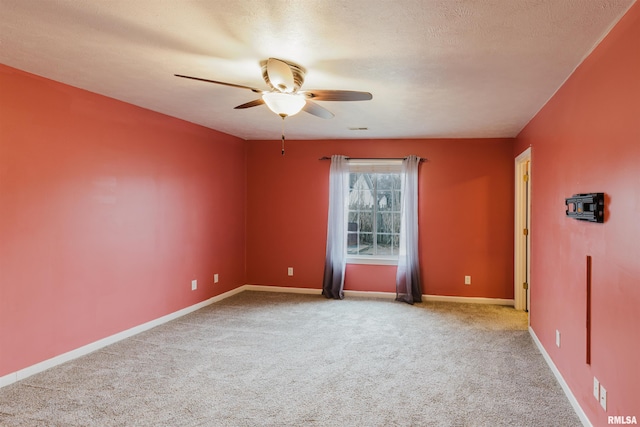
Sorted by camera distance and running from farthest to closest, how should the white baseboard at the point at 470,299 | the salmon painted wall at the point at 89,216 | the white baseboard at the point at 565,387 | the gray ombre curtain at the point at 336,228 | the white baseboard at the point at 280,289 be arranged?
1. the white baseboard at the point at 280,289
2. the gray ombre curtain at the point at 336,228
3. the white baseboard at the point at 470,299
4. the salmon painted wall at the point at 89,216
5. the white baseboard at the point at 565,387

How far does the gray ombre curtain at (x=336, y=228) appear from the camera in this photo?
18.9 ft

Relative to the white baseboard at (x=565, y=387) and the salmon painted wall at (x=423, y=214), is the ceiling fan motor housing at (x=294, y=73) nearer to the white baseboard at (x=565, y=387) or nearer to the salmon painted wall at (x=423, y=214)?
the white baseboard at (x=565, y=387)

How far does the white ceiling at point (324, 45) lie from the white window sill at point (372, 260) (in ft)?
8.66

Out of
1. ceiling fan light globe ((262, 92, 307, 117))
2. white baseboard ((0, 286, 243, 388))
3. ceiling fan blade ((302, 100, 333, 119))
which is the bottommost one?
white baseboard ((0, 286, 243, 388))

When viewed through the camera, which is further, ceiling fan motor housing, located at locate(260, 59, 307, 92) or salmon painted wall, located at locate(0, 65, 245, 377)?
salmon painted wall, located at locate(0, 65, 245, 377)

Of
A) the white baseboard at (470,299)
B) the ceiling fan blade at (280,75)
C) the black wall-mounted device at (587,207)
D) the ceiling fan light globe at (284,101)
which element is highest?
the ceiling fan blade at (280,75)

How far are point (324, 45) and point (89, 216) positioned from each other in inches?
101

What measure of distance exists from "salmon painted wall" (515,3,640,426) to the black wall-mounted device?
0.05 meters

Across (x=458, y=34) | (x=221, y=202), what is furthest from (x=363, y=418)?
(x=221, y=202)

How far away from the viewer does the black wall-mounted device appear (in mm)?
2195

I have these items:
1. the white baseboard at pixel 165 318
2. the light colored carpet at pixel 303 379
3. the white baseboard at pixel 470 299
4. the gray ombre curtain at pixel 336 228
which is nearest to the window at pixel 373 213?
the gray ombre curtain at pixel 336 228

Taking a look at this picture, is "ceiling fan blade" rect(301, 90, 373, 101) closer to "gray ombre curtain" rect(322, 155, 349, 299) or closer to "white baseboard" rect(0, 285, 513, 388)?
"white baseboard" rect(0, 285, 513, 388)

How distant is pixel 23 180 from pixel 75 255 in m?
0.74

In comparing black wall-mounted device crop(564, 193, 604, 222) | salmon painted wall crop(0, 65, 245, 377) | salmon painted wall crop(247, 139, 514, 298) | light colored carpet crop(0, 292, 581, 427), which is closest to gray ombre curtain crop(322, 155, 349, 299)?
salmon painted wall crop(247, 139, 514, 298)
